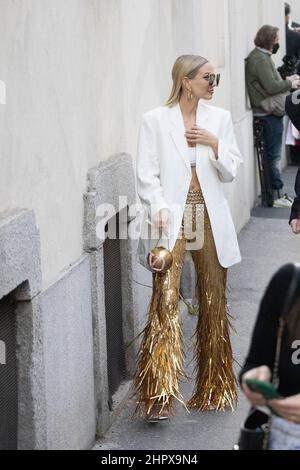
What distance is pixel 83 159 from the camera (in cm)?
649

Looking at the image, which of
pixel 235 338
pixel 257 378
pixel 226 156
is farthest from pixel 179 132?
pixel 257 378

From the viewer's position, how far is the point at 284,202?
49.2 feet

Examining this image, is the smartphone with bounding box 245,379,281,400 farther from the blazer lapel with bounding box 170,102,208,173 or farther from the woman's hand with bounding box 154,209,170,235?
the blazer lapel with bounding box 170,102,208,173

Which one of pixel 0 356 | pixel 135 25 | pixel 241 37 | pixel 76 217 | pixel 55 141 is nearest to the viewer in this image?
pixel 0 356

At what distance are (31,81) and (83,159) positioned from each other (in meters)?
1.13

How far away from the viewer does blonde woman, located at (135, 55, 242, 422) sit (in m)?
6.94

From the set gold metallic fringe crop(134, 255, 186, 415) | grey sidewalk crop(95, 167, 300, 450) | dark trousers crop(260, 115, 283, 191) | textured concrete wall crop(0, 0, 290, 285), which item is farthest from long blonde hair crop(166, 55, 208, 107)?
dark trousers crop(260, 115, 283, 191)

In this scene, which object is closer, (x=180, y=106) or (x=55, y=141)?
(x=55, y=141)

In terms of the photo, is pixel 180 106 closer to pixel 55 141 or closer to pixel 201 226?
pixel 201 226

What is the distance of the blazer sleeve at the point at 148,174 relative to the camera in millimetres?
6867

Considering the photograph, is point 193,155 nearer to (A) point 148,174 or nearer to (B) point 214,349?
(A) point 148,174

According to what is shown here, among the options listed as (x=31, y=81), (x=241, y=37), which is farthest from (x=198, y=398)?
(x=241, y=37)

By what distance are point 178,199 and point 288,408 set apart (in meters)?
3.36

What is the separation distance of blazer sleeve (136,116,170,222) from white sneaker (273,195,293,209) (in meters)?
8.00
